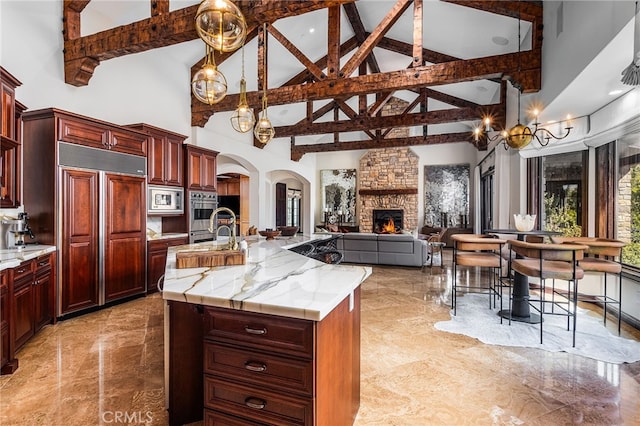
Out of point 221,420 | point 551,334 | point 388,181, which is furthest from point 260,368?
point 388,181

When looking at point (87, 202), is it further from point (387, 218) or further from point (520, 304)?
point (387, 218)

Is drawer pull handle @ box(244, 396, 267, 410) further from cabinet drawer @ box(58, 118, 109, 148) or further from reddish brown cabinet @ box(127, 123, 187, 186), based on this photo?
reddish brown cabinet @ box(127, 123, 187, 186)

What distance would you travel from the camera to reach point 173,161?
488cm

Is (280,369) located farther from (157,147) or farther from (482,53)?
(482,53)

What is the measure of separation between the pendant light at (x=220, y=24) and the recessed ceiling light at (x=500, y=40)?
4943 mm

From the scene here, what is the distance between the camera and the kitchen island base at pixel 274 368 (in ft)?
4.29

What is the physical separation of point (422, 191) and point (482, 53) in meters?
5.36

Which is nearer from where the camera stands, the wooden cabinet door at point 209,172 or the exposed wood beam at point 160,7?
Result: the exposed wood beam at point 160,7

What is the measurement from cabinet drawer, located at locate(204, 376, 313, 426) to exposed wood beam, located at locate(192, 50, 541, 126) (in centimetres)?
427

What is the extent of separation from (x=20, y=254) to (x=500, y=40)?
22.9 ft

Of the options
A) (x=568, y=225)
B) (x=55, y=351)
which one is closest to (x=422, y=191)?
(x=568, y=225)

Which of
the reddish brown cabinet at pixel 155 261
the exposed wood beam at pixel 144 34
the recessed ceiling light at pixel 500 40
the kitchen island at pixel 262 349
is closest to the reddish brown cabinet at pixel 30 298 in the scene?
the reddish brown cabinet at pixel 155 261

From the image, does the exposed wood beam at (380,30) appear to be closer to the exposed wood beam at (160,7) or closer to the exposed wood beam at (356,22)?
the exposed wood beam at (356,22)

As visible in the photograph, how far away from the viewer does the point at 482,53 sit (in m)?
6.01
